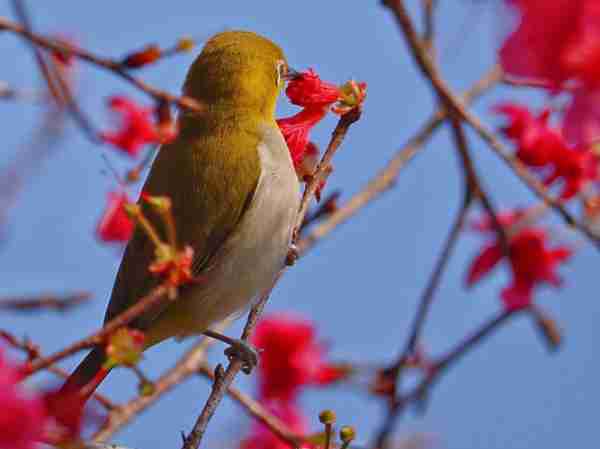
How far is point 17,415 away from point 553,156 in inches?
80.3

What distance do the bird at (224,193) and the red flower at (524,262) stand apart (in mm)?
675

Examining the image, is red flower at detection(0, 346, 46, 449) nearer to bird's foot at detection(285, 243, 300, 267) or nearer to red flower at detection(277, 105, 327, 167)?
red flower at detection(277, 105, 327, 167)

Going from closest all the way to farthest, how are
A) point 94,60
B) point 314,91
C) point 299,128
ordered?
1. point 94,60
2. point 314,91
3. point 299,128

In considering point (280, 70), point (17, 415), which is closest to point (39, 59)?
point (17, 415)

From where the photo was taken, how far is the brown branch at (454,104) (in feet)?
4.96

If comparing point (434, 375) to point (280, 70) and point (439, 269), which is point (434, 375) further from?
point (280, 70)

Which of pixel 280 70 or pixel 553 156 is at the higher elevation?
pixel 280 70

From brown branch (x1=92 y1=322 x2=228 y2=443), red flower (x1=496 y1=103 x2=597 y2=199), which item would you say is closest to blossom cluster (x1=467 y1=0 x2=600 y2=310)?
red flower (x1=496 y1=103 x2=597 y2=199)

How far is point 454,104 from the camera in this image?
1745mm

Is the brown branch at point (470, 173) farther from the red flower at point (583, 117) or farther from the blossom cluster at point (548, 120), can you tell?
the red flower at point (583, 117)

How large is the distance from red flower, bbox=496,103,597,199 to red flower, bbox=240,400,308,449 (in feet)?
3.99

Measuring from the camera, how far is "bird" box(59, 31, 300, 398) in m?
3.38

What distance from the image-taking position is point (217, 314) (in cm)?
355

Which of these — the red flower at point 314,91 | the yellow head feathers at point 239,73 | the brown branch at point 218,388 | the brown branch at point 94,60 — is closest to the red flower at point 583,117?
the brown branch at point 94,60
